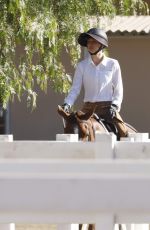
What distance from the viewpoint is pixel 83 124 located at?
746cm

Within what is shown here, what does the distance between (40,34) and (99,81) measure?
69.0 inches

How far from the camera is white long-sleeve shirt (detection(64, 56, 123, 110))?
819 centimetres

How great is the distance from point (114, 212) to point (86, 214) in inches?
2.9

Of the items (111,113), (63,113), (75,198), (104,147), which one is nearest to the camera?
(75,198)

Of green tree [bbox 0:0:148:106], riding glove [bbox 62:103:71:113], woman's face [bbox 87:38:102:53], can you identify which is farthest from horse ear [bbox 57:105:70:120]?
green tree [bbox 0:0:148:106]

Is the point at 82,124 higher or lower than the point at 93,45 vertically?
lower

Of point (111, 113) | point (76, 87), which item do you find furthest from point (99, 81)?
point (111, 113)

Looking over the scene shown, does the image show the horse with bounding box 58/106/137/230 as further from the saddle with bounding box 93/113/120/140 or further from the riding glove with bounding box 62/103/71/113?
the riding glove with bounding box 62/103/71/113

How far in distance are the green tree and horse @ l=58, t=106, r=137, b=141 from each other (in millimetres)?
2149

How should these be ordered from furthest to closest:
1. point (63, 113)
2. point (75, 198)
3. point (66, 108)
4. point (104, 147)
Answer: point (66, 108), point (63, 113), point (104, 147), point (75, 198)

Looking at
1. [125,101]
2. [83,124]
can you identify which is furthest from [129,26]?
[83,124]

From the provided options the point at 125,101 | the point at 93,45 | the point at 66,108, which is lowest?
the point at 125,101

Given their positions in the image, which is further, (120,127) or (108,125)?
(108,125)

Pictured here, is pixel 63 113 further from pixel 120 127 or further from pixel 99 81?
pixel 99 81
